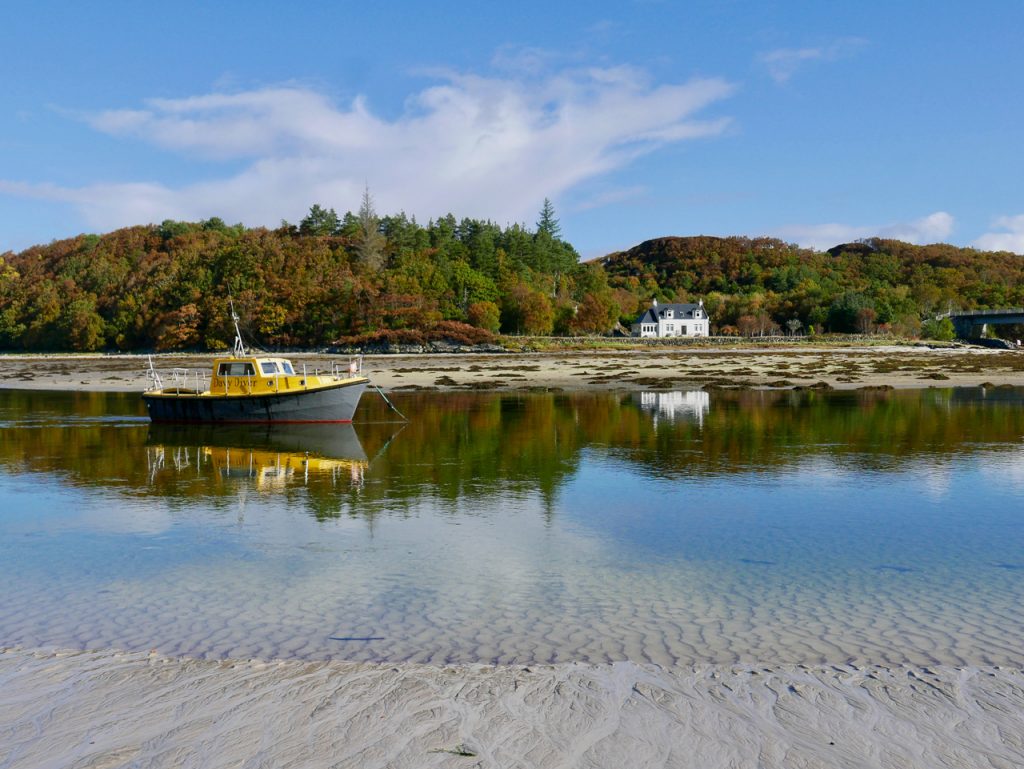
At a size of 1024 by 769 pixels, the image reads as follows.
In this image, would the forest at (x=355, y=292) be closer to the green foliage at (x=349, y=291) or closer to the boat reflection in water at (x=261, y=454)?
the green foliage at (x=349, y=291)

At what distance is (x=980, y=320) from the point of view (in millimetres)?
130250

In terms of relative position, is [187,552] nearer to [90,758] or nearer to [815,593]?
[90,758]

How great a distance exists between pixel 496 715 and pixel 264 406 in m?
21.9

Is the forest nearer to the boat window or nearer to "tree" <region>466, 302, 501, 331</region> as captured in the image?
"tree" <region>466, 302, 501, 331</region>

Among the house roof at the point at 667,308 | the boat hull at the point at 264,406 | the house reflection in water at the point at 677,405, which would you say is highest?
the house roof at the point at 667,308

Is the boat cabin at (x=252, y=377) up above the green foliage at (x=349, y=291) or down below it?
below

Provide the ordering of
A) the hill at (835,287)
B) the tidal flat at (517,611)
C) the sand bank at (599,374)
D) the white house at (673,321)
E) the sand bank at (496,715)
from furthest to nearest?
the white house at (673,321) < the hill at (835,287) < the sand bank at (599,374) < the tidal flat at (517,611) < the sand bank at (496,715)

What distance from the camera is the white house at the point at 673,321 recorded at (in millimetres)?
135250

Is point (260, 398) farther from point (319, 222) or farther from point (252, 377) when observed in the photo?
point (319, 222)

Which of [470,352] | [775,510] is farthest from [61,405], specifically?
[470,352]

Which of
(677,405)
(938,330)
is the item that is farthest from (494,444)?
(938,330)

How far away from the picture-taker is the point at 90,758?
4969 millimetres

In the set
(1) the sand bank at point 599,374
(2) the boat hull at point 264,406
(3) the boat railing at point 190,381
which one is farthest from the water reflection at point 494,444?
(1) the sand bank at point 599,374

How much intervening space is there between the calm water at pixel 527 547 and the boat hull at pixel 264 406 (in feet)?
12.1
